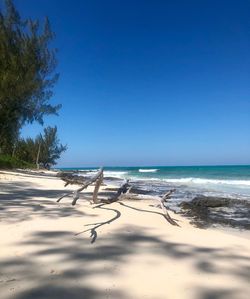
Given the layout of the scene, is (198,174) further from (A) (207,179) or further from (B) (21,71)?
(B) (21,71)

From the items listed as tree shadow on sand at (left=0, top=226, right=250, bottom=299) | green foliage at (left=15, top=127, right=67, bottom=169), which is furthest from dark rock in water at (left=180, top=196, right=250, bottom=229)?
green foliage at (left=15, top=127, right=67, bottom=169)

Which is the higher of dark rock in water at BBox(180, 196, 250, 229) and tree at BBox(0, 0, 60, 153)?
tree at BBox(0, 0, 60, 153)

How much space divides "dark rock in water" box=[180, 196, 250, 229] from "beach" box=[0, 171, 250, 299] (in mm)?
2965

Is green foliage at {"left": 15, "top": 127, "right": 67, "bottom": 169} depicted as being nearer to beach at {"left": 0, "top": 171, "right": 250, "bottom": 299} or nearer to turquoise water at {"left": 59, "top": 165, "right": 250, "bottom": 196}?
turquoise water at {"left": 59, "top": 165, "right": 250, "bottom": 196}

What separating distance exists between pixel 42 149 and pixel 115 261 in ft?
200

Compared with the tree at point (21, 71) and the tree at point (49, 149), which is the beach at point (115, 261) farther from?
the tree at point (49, 149)

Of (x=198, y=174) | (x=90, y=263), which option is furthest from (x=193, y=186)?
→ (x=198, y=174)

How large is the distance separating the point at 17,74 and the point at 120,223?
15.2 meters

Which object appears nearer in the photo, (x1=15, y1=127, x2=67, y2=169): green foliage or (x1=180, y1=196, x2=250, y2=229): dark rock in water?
(x1=180, y1=196, x2=250, y2=229): dark rock in water

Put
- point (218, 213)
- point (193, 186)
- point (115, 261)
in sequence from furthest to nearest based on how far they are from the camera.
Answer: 1. point (193, 186)
2. point (218, 213)
3. point (115, 261)

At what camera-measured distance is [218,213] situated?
438 inches

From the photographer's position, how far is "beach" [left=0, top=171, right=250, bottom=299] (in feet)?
10.9

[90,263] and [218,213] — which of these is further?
[218,213]

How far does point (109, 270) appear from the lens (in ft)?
12.7
